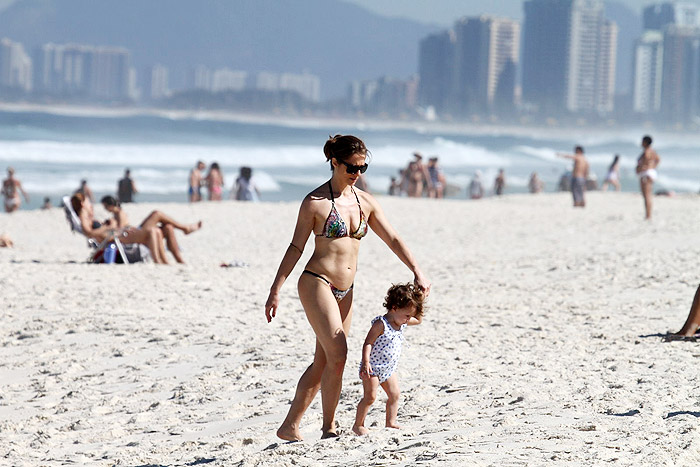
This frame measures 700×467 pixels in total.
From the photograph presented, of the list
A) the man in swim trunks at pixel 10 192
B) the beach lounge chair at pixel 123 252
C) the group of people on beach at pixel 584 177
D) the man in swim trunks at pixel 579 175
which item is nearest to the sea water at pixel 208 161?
the group of people on beach at pixel 584 177

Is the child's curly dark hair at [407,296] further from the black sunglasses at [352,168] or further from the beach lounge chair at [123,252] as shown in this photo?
the beach lounge chair at [123,252]

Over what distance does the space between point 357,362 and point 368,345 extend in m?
1.88

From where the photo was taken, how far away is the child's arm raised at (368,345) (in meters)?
3.98

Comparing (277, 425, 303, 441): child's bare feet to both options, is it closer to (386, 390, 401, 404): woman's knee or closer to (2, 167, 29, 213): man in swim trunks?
(386, 390, 401, 404): woman's knee

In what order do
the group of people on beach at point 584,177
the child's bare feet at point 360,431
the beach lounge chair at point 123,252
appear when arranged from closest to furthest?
the child's bare feet at point 360,431 < the beach lounge chair at point 123,252 < the group of people on beach at point 584,177

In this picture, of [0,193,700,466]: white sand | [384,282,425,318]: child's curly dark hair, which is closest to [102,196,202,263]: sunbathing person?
[0,193,700,466]: white sand

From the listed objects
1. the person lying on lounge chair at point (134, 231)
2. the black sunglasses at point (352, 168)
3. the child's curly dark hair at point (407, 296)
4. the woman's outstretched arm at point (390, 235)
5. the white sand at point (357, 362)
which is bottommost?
the white sand at point (357, 362)

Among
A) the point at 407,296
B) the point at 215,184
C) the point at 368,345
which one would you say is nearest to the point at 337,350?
the point at 368,345

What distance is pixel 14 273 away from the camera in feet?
30.1

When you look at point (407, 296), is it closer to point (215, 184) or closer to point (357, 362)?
point (357, 362)

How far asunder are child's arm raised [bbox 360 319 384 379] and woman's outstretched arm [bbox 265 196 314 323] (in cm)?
39

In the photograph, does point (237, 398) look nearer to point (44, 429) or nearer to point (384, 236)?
point (44, 429)

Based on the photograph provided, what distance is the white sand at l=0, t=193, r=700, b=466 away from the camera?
411 cm

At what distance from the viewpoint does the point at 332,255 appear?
3941mm
